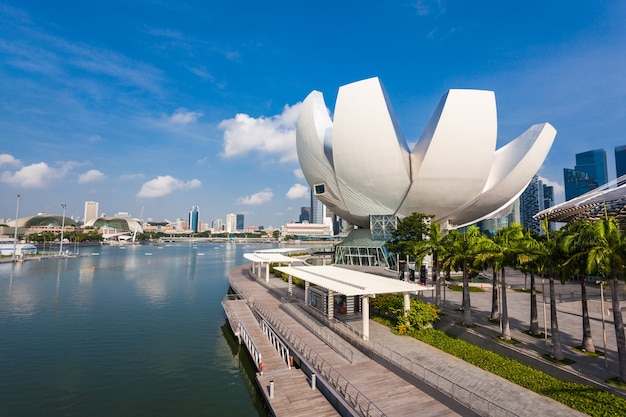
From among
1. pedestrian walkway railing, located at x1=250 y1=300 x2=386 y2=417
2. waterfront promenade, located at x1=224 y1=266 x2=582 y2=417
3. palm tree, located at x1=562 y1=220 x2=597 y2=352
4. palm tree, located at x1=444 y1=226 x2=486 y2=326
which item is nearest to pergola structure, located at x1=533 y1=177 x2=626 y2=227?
palm tree, located at x1=444 y1=226 x2=486 y2=326

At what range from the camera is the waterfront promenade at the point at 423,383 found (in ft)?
34.0

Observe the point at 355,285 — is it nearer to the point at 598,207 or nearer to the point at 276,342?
the point at 276,342

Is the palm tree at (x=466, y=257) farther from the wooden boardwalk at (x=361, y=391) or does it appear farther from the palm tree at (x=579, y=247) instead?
the wooden boardwalk at (x=361, y=391)

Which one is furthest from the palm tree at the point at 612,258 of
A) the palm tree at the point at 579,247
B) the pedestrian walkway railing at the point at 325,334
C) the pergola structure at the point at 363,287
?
the pedestrian walkway railing at the point at 325,334

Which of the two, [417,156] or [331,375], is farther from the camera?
[417,156]

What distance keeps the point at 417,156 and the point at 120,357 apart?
117 ft

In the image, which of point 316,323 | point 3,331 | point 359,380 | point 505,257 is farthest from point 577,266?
point 3,331

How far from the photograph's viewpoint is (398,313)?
19641 mm

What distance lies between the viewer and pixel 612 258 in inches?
443

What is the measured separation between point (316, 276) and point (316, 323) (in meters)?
3.28

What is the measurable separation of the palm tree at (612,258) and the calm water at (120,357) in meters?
13.7

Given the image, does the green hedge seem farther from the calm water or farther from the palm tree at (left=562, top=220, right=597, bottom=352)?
the calm water

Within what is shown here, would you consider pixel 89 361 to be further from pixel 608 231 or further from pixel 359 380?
pixel 608 231

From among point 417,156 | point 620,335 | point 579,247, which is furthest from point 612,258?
point 417,156
